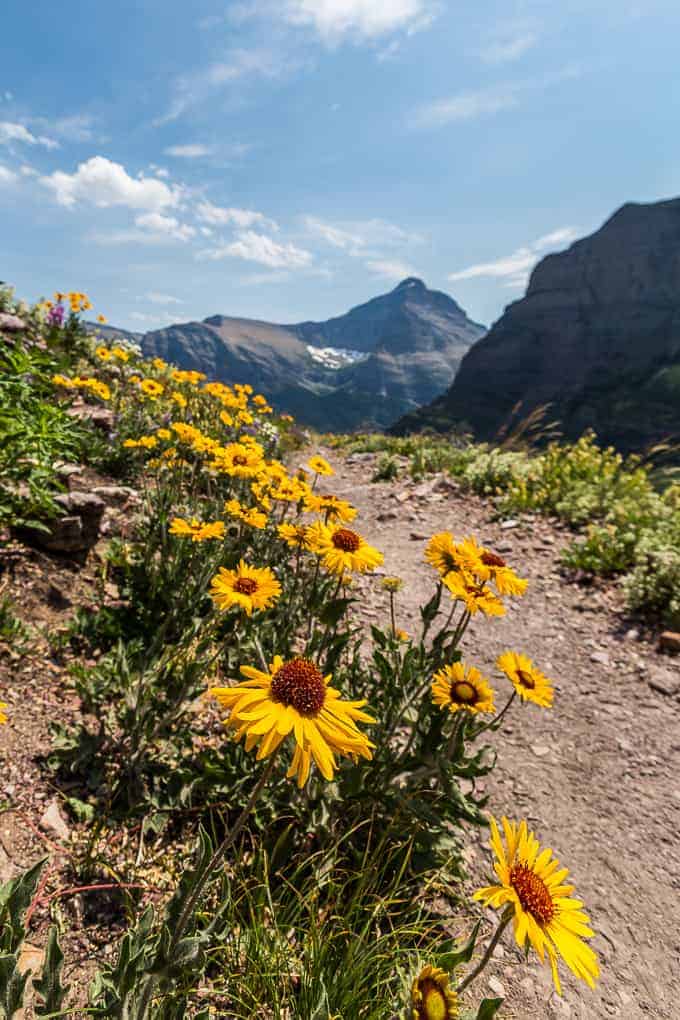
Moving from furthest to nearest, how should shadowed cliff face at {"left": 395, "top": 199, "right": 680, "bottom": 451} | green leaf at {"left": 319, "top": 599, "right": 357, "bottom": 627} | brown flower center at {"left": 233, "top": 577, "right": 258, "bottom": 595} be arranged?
shadowed cliff face at {"left": 395, "top": 199, "right": 680, "bottom": 451} < green leaf at {"left": 319, "top": 599, "right": 357, "bottom": 627} < brown flower center at {"left": 233, "top": 577, "right": 258, "bottom": 595}

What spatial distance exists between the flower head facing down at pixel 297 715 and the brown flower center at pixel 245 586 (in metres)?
0.68

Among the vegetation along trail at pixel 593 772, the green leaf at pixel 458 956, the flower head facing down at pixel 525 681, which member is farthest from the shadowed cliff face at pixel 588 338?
the green leaf at pixel 458 956

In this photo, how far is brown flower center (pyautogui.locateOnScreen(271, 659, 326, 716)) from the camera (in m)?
1.27

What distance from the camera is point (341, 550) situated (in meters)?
2.29

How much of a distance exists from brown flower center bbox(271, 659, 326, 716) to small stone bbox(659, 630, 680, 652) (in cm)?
461

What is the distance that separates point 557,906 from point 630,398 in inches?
4018

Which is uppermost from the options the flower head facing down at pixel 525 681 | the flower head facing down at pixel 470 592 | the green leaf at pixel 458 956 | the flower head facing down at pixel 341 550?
the flower head facing down at pixel 341 550

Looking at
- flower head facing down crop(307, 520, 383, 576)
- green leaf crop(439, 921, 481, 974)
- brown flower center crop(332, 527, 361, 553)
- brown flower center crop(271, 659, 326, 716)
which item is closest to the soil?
green leaf crop(439, 921, 481, 974)

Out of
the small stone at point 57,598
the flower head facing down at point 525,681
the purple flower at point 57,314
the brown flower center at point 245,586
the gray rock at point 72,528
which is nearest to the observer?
the brown flower center at point 245,586

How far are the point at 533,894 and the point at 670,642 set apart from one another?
13.8 feet

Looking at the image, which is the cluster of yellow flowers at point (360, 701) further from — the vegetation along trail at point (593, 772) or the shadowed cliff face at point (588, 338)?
the shadowed cliff face at point (588, 338)

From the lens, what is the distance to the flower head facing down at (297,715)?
118 centimetres

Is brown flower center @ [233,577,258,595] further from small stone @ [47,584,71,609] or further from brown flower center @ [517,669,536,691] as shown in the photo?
small stone @ [47,584,71,609]

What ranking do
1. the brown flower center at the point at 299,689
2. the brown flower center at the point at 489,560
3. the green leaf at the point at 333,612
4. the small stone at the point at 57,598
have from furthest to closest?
the small stone at the point at 57,598
the brown flower center at the point at 489,560
the green leaf at the point at 333,612
the brown flower center at the point at 299,689
